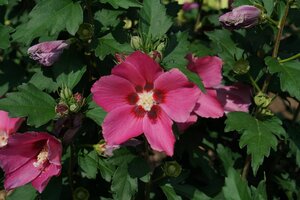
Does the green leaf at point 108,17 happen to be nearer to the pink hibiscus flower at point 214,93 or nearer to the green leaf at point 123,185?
the pink hibiscus flower at point 214,93

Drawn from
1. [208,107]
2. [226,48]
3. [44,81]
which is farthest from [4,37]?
[226,48]

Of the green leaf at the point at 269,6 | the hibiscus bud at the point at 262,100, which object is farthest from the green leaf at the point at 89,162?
the green leaf at the point at 269,6

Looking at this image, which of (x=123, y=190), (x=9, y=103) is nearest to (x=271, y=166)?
(x=123, y=190)

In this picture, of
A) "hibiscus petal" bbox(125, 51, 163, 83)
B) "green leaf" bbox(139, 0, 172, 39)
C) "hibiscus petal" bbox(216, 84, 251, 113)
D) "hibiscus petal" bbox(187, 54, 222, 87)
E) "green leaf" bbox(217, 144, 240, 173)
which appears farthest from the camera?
"green leaf" bbox(217, 144, 240, 173)

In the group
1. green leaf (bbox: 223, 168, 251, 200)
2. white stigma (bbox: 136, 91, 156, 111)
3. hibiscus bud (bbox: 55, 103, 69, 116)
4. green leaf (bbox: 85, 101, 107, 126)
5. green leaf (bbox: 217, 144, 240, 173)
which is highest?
hibiscus bud (bbox: 55, 103, 69, 116)

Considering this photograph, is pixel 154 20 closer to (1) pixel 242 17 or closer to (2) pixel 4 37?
(1) pixel 242 17

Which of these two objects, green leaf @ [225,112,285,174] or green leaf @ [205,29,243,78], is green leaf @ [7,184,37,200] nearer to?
green leaf @ [225,112,285,174]

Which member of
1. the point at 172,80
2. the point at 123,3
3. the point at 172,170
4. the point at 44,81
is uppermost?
the point at 123,3

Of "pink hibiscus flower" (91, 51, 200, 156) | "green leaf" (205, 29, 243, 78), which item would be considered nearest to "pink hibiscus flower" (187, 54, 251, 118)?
"green leaf" (205, 29, 243, 78)
